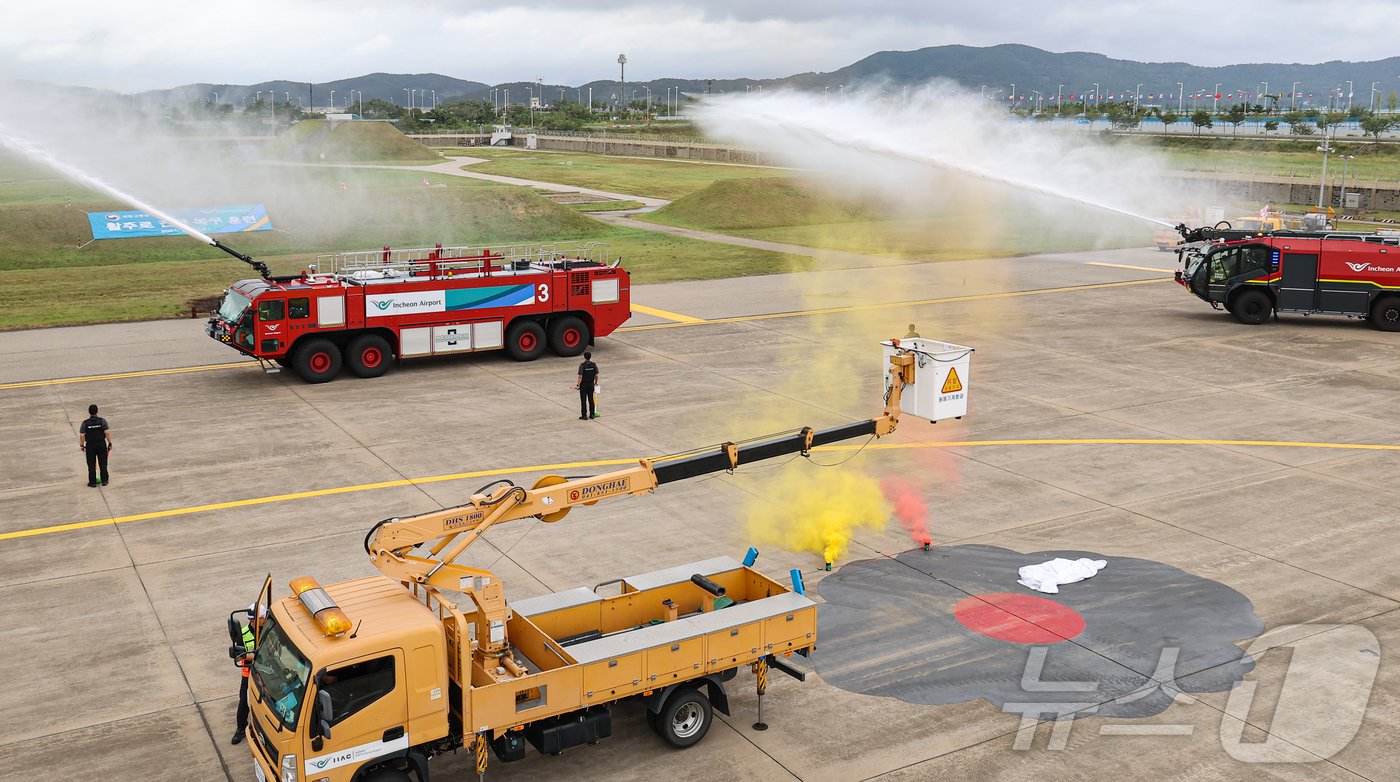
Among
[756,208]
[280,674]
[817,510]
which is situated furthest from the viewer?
[756,208]

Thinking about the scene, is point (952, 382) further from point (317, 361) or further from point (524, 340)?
point (317, 361)

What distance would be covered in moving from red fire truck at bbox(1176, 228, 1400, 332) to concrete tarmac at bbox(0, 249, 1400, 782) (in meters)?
1.08

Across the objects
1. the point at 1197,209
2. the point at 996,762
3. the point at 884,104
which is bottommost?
the point at 996,762

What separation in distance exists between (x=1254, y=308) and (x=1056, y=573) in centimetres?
2661

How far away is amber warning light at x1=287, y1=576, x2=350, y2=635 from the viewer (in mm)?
11250

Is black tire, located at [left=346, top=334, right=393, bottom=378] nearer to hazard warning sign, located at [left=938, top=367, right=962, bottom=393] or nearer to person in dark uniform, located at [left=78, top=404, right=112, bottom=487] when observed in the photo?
person in dark uniform, located at [left=78, top=404, right=112, bottom=487]

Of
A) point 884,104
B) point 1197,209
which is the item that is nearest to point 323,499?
point 884,104

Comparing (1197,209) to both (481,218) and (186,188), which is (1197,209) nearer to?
(481,218)

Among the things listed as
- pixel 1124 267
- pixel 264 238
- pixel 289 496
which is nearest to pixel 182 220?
pixel 264 238

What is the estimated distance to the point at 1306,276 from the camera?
39.8 metres

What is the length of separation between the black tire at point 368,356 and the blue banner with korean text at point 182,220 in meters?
29.8

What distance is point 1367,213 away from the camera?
8150 cm

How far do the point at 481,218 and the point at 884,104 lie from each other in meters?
28.1

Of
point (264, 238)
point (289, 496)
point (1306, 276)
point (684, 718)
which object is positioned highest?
point (1306, 276)
